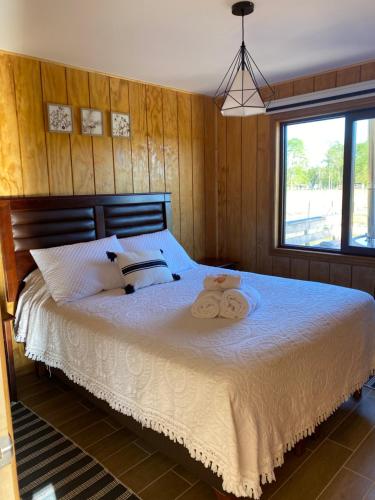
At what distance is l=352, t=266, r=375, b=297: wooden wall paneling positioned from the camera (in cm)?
325

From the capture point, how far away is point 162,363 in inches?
66.6

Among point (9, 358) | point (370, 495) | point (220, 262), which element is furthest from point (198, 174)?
point (370, 495)

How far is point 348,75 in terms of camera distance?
319 cm

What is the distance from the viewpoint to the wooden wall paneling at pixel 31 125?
8.99ft

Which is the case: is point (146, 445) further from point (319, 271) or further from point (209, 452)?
point (319, 271)

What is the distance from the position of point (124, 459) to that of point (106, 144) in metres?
2.42

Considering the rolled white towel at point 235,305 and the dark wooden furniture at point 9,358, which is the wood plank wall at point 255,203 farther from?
the dark wooden furniture at point 9,358

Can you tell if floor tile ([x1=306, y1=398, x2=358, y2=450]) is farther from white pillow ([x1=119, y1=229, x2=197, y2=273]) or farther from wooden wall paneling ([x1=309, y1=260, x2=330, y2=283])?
white pillow ([x1=119, y1=229, x2=197, y2=273])

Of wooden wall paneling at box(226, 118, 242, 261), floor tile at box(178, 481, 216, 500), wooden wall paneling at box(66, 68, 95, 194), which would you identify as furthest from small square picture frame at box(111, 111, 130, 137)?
floor tile at box(178, 481, 216, 500)

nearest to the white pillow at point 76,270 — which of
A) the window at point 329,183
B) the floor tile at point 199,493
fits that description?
the floor tile at point 199,493

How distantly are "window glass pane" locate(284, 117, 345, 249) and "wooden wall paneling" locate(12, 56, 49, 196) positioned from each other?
7.33ft

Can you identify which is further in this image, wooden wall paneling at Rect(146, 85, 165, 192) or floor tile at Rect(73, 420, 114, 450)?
wooden wall paneling at Rect(146, 85, 165, 192)

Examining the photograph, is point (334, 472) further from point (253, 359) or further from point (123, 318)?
point (123, 318)

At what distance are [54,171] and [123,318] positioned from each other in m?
1.47
